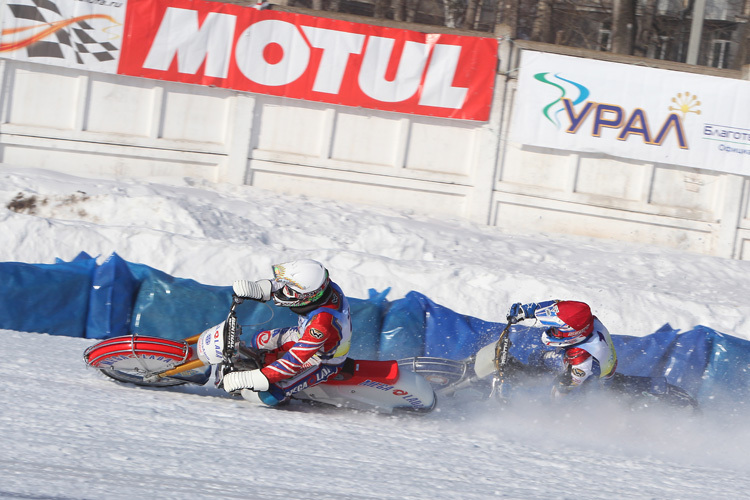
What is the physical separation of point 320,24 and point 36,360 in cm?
801

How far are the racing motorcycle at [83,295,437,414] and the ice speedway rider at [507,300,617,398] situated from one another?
1.27 metres

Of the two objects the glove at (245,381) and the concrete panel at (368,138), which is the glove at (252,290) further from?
the concrete panel at (368,138)

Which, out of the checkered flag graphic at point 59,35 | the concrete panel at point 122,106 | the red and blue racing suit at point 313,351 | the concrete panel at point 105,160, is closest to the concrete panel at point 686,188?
the concrete panel at point 105,160

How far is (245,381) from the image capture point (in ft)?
18.0

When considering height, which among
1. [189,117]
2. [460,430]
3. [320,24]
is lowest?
[460,430]

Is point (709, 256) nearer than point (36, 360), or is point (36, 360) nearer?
point (36, 360)

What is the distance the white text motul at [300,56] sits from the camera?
40.9ft

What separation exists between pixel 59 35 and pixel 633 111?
9.15m

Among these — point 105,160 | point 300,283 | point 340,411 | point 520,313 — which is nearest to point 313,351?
point 300,283

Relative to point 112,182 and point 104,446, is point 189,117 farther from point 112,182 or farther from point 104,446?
point 104,446

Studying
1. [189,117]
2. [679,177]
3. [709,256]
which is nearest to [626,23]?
[679,177]

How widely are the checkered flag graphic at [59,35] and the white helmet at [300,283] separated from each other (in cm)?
822

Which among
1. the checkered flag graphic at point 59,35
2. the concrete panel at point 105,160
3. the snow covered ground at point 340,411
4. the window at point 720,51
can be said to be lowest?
the snow covered ground at point 340,411

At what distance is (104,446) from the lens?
4391 millimetres
